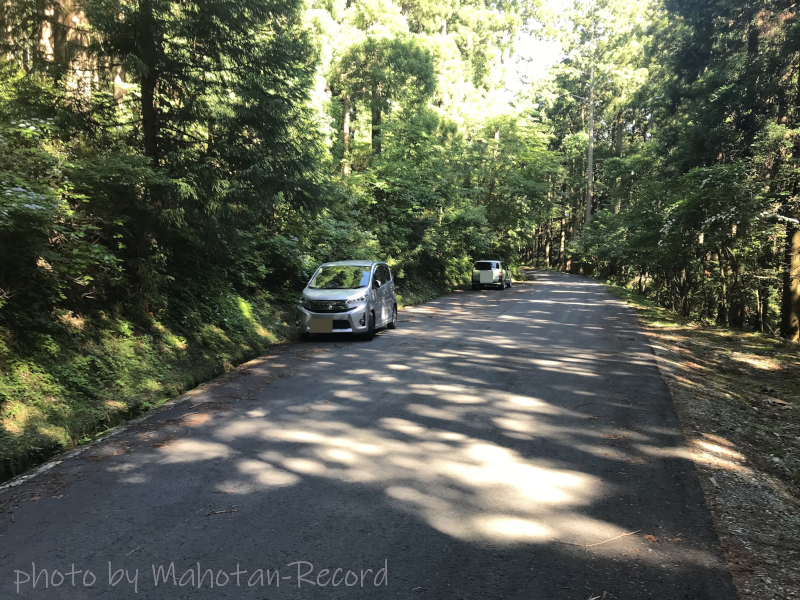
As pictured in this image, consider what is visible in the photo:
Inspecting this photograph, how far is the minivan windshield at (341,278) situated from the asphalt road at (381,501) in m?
4.66

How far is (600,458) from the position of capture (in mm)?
5172

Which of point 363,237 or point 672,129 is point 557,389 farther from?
point 672,129

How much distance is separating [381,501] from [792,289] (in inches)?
578

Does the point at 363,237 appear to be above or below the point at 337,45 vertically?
below

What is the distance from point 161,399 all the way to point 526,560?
5.82m

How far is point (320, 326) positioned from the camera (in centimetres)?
1168

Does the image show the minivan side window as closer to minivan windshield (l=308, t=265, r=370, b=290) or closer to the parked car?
minivan windshield (l=308, t=265, r=370, b=290)

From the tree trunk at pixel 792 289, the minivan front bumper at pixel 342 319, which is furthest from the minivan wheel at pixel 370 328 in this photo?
the tree trunk at pixel 792 289

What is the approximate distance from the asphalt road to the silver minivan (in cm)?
372

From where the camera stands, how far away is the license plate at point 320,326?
11648 mm

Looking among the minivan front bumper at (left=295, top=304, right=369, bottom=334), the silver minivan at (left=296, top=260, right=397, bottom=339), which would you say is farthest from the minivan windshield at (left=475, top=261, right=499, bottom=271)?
the minivan front bumper at (left=295, top=304, right=369, bottom=334)

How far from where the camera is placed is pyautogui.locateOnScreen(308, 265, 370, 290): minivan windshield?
12430 millimetres

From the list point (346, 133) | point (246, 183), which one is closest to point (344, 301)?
point (246, 183)

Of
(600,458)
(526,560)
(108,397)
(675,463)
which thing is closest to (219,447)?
(108,397)
